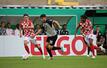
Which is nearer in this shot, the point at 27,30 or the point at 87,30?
the point at 27,30

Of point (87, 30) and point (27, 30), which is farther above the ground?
point (27, 30)

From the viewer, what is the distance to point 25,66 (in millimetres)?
17500

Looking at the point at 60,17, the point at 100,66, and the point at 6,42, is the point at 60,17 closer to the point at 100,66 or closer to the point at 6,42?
the point at 6,42

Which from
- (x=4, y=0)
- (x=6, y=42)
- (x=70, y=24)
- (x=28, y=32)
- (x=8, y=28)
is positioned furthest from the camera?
(x=4, y=0)

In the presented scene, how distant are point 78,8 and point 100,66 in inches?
693

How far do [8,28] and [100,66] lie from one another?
11816 mm

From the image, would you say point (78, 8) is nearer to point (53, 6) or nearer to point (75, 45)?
point (53, 6)

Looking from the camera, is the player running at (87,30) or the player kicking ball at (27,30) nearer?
the player kicking ball at (27,30)

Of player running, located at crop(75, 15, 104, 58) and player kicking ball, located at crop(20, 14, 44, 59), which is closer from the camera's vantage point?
player kicking ball, located at crop(20, 14, 44, 59)

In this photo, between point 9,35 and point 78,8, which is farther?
point 78,8

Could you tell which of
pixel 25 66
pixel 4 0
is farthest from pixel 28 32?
pixel 4 0

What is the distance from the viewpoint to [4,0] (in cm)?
3928

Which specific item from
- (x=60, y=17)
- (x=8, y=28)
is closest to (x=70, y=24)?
(x=60, y=17)

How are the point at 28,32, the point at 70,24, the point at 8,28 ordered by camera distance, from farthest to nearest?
the point at 70,24 → the point at 8,28 → the point at 28,32
